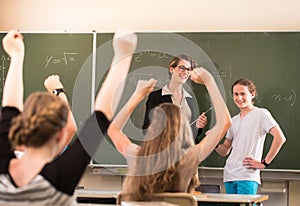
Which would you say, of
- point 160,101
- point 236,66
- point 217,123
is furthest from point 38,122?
point 236,66

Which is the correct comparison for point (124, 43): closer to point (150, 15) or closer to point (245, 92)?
point (245, 92)

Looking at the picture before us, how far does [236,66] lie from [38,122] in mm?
3955

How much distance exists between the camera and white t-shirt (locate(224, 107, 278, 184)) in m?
4.50

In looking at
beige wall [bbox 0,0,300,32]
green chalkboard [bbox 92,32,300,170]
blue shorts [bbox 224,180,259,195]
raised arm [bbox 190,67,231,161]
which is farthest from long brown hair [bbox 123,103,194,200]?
beige wall [bbox 0,0,300,32]

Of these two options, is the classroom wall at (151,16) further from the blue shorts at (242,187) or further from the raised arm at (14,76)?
the raised arm at (14,76)

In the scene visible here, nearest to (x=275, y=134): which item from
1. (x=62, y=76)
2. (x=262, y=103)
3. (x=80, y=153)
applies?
(x=262, y=103)

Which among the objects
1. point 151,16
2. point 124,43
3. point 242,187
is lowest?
point 242,187

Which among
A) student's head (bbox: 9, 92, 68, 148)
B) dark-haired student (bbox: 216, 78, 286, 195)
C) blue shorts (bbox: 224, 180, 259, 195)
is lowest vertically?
blue shorts (bbox: 224, 180, 259, 195)

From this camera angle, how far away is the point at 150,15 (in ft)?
19.0

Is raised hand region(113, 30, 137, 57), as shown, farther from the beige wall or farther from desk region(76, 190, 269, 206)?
the beige wall

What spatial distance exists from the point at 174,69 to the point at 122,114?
2.03 meters

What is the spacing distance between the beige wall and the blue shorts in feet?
5.72

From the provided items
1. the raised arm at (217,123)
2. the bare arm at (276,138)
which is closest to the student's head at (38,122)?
the raised arm at (217,123)

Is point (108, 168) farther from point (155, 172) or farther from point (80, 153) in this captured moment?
point (80, 153)
